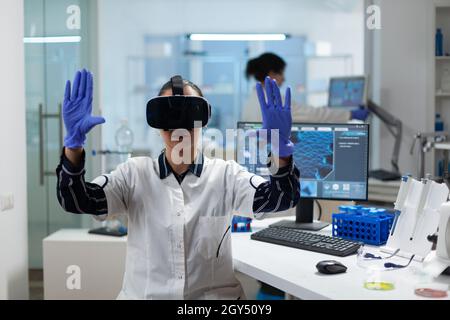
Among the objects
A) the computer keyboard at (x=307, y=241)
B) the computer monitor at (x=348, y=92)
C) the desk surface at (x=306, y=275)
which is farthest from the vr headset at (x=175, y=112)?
the computer monitor at (x=348, y=92)

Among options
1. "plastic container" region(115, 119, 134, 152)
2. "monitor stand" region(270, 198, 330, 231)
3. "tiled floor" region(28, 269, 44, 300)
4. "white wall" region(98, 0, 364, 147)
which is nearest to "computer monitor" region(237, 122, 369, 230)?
"monitor stand" region(270, 198, 330, 231)

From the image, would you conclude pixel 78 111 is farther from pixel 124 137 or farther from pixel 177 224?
pixel 124 137

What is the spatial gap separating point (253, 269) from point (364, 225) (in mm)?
485

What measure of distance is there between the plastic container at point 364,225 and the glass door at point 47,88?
2.12 meters

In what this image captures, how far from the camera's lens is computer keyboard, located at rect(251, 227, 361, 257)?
6.04 feet

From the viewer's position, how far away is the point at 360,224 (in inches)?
78.7

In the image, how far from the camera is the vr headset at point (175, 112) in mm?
1618

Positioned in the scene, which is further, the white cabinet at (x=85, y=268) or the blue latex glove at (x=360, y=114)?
the blue latex glove at (x=360, y=114)

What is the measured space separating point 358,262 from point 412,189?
0.28 metres

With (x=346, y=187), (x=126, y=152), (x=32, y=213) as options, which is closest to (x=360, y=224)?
(x=346, y=187)

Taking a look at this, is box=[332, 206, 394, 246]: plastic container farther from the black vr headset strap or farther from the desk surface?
the black vr headset strap

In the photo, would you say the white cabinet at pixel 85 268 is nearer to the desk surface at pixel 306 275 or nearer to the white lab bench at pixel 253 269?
the white lab bench at pixel 253 269

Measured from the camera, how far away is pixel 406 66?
14.6ft
